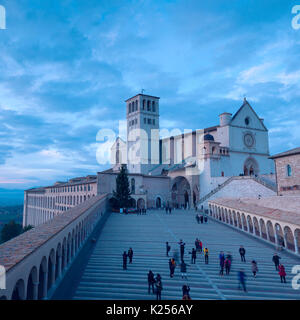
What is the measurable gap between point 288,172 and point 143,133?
128 feet

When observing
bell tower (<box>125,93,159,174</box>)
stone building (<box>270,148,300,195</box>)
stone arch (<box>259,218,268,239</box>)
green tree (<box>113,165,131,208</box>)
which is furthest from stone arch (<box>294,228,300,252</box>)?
bell tower (<box>125,93,159,174</box>)

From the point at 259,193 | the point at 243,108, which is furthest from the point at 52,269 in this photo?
the point at 243,108

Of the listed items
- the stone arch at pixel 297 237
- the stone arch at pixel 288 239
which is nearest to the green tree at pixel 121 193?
the stone arch at pixel 288 239

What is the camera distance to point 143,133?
62.2 meters

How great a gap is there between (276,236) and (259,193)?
15986mm

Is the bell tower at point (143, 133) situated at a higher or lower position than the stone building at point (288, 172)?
higher

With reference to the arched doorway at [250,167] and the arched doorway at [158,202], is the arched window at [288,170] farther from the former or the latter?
the arched doorway at [158,202]

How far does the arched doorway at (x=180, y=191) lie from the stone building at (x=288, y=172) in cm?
2494

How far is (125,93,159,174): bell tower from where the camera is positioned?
61.8m

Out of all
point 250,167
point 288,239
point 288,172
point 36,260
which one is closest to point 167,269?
point 36,260

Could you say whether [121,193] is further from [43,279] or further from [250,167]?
[43,279]

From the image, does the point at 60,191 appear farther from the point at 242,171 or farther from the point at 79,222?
the point at 79,222

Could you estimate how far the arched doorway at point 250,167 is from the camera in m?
50.2

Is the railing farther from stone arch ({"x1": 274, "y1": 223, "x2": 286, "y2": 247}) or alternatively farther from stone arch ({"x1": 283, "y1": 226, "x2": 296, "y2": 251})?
stone arch ({"x1": 274, "y1": 223, "x2": 286, "y2": 247})
